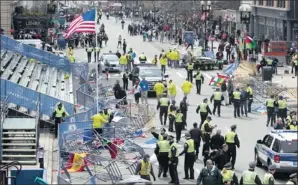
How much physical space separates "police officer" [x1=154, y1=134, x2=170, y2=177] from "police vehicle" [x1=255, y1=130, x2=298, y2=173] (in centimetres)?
302

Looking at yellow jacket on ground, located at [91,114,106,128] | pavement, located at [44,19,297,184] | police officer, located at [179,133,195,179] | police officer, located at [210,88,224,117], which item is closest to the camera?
police officer, located at [179,133,195,179]

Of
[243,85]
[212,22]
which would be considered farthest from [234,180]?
[212,22]

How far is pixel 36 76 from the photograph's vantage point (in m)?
44.8

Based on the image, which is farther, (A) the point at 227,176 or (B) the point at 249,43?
(B) the point at 249,43

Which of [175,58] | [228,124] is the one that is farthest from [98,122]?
[175,58]

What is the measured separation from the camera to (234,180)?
21.9 m

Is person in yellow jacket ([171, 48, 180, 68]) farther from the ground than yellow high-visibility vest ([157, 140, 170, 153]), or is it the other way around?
person in yellow jacket ([171, 48, 180, 68])

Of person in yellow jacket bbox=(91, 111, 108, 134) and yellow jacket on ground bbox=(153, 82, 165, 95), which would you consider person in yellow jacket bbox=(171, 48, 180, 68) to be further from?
person in yellow jacket bbox=(91, 111, 108, 134)

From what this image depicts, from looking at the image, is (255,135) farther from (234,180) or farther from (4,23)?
(4,23)

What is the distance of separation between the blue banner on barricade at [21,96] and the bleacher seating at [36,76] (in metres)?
5.08

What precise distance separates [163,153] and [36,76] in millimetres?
19831

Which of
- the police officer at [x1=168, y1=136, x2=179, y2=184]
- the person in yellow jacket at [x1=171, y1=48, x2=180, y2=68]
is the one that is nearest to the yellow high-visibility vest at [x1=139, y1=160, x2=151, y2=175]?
the police officer at [x1=168, y1=136, x2=179, y2=184]

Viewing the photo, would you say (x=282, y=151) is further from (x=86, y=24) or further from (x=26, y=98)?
(x=86, y=24)

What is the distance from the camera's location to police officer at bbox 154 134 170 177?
25.9 meters
